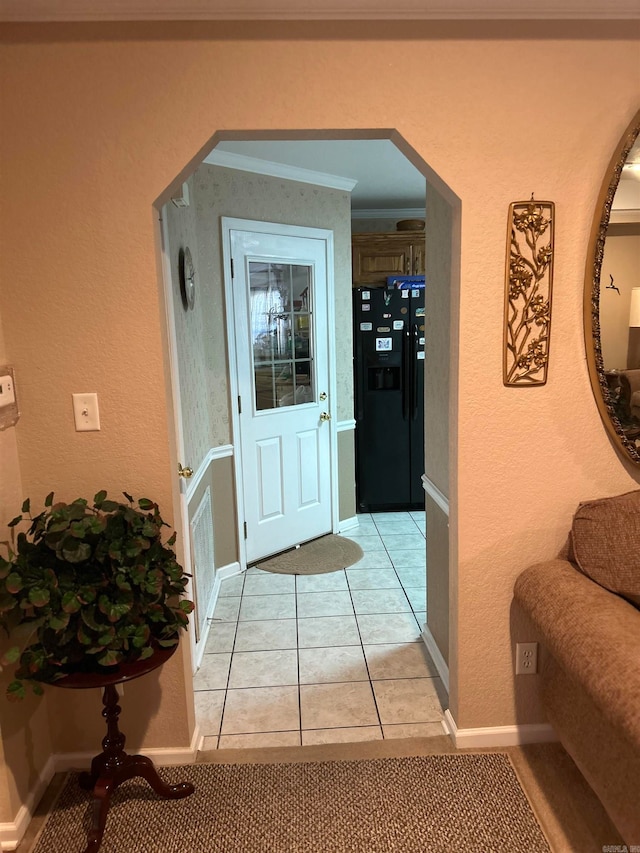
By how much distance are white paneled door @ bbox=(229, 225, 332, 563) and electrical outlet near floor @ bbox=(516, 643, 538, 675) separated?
2016 millimetres

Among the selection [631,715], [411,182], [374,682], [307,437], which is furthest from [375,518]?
[631,715]

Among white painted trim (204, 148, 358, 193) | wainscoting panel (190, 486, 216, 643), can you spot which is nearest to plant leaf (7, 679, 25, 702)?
wainscoting panel (190, 486, 216, 643)

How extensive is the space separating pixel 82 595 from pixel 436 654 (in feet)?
5.37

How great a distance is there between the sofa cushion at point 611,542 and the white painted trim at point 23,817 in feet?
6.00

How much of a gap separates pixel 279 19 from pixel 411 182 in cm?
265

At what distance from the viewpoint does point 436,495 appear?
238cm

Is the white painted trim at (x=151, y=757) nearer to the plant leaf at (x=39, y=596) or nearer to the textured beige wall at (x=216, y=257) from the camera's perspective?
the plant leaf at (x=39, y=596)

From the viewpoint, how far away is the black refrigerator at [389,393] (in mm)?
4387

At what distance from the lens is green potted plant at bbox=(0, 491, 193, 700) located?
147cm

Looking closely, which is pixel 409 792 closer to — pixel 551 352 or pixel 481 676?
pixel 481 676

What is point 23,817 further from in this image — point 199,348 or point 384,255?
point 384,255

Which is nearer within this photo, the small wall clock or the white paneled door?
the small wall clock

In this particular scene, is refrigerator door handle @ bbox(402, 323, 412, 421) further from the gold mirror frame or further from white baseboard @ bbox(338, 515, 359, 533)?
the gold mirror frame

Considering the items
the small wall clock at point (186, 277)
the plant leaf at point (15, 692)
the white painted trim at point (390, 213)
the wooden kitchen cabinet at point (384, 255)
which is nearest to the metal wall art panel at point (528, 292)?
the small wall clock at point (186, 277)
